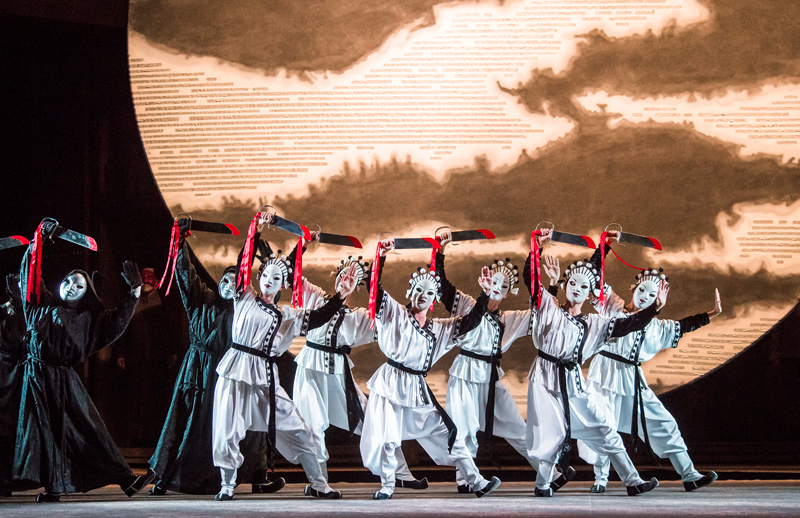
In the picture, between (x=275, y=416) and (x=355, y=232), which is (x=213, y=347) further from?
(x=355, y=232)

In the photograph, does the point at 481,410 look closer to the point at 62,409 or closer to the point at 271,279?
the point at 271,279

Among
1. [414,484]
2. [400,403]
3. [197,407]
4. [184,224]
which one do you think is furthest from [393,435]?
[184,224]

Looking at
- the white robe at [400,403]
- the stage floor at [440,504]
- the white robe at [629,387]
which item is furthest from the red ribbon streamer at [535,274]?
the stage floor at [440,504]

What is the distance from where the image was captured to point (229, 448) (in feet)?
11.9

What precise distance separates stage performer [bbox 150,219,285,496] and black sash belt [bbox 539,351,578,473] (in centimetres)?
161

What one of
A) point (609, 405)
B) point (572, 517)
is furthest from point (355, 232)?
point (572, 517)

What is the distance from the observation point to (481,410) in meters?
4.18

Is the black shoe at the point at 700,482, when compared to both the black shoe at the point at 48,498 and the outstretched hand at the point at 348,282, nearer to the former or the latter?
the outstretched hand at the point at 348,282

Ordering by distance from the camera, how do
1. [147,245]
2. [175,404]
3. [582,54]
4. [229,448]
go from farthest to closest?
[147,245] → [582,54] → [175,404] → [229,448]

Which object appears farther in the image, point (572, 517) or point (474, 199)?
point (474, 199)

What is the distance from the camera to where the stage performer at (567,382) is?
3.83m

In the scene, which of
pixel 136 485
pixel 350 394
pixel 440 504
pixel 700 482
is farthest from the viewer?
pixel 350 394

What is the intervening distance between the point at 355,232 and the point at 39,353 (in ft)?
7.23

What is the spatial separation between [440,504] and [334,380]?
113 cm
